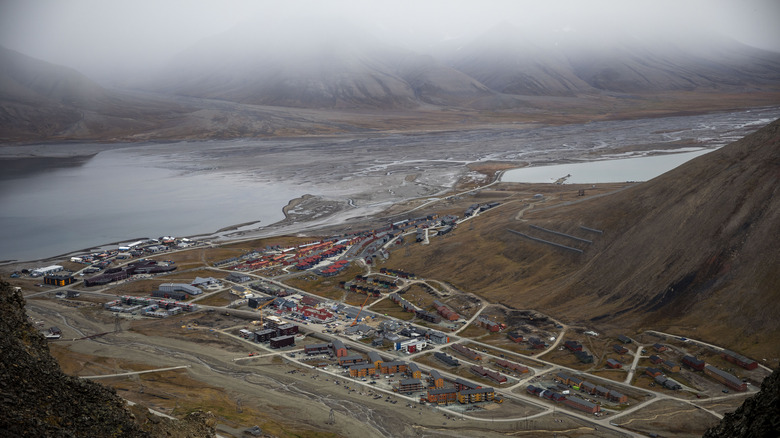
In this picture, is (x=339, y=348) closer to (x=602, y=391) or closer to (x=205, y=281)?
(x=602, y=391)

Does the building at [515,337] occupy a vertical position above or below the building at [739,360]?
below

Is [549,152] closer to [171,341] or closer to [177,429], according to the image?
[171,341]

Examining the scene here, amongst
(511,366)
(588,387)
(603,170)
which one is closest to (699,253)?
(588,387)

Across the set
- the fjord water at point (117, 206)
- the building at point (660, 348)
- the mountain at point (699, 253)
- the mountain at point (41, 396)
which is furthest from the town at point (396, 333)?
the mountain at point (41, 396)

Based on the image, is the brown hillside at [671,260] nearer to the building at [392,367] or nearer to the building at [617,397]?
the building at [617,397]

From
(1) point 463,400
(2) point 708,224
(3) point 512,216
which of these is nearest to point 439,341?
(1) point 463,400

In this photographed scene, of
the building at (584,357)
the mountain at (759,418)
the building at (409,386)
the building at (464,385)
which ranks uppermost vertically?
the mountain at (759,418)
